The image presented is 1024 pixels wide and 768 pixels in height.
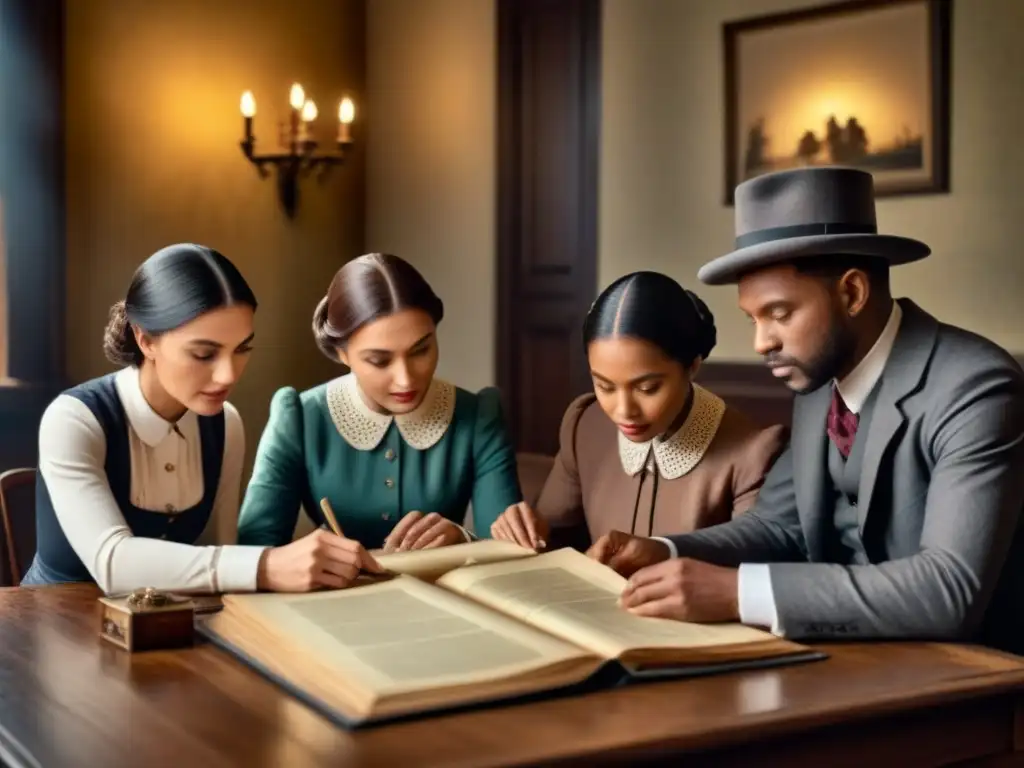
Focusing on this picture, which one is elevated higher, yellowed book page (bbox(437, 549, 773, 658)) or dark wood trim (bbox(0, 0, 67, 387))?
dark wood trim (bbox(0, 0, 67, 387))

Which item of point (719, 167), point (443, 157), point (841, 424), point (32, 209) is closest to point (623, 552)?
point (841, 424)

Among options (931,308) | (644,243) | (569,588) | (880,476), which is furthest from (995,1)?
(569,588)

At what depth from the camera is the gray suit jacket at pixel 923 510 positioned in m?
1.68

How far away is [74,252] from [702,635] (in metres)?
4.36

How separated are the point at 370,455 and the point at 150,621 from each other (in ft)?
3.05

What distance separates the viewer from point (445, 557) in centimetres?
202

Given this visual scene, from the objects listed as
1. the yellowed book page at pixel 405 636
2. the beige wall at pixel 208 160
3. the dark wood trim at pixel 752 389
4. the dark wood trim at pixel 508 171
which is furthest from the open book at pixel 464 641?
the dark wood trim at pixel 508 171

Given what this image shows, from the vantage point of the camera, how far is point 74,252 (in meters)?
5.37

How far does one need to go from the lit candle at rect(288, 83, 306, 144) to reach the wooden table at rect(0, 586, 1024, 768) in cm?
437

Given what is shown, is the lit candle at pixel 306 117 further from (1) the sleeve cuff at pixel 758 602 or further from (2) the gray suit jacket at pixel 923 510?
(1) the sleeve cuff at pixel 758 602

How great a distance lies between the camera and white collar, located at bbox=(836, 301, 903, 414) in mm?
1952

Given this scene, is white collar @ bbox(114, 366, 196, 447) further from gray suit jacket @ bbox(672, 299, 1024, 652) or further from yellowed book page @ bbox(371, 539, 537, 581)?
gray suit jacket @ bbox(672, 299, 1024, 652)

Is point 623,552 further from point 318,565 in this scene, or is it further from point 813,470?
point 318,565

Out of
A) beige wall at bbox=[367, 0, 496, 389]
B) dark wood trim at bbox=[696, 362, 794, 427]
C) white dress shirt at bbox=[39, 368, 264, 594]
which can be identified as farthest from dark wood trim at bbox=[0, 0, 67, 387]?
white dress shirt at bbox=[39, 368, 264, 594]
